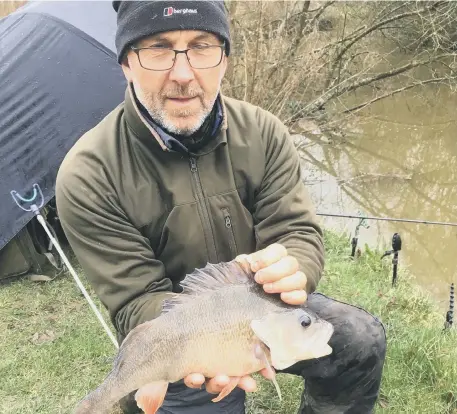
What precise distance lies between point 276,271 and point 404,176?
5.77m

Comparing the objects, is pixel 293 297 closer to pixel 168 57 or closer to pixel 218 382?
pixel 218 382

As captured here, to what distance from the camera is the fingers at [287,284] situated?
1.65m

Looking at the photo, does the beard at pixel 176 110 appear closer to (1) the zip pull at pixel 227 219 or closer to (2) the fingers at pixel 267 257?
(1) the zip pull at pixel 227 219

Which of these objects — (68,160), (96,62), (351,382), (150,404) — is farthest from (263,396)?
(96,62)

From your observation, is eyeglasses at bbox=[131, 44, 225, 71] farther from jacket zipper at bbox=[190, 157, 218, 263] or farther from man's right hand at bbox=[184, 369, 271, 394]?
man's right hand at bbox=[184, 369, 271, 394]

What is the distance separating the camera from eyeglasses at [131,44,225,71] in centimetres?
192

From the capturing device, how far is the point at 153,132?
1.99 meters

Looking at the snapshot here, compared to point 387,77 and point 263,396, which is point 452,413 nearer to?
point 263,396

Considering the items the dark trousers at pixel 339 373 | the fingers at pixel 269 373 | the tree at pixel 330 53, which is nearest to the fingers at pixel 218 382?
the fingers at pixel 269 373

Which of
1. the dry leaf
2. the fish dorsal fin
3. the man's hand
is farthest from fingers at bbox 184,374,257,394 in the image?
the dry leaf

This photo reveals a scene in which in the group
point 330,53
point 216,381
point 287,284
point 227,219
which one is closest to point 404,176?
point 330,53

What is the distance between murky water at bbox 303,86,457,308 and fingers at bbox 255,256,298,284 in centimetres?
321

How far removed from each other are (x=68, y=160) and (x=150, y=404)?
0.91 m

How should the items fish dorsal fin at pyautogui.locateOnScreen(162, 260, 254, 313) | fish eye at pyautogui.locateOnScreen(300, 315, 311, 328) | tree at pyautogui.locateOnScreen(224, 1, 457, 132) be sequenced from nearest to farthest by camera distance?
1. fish eye at pyautogui.locateOnScreen(300, 315, 311, 328)
2. fish dorsal fin at pyautogui.locateOnScreen(162, 260, 254, 313)
3. tree at pyautogui.locateOnScreen(224, 1, 457, 132)
